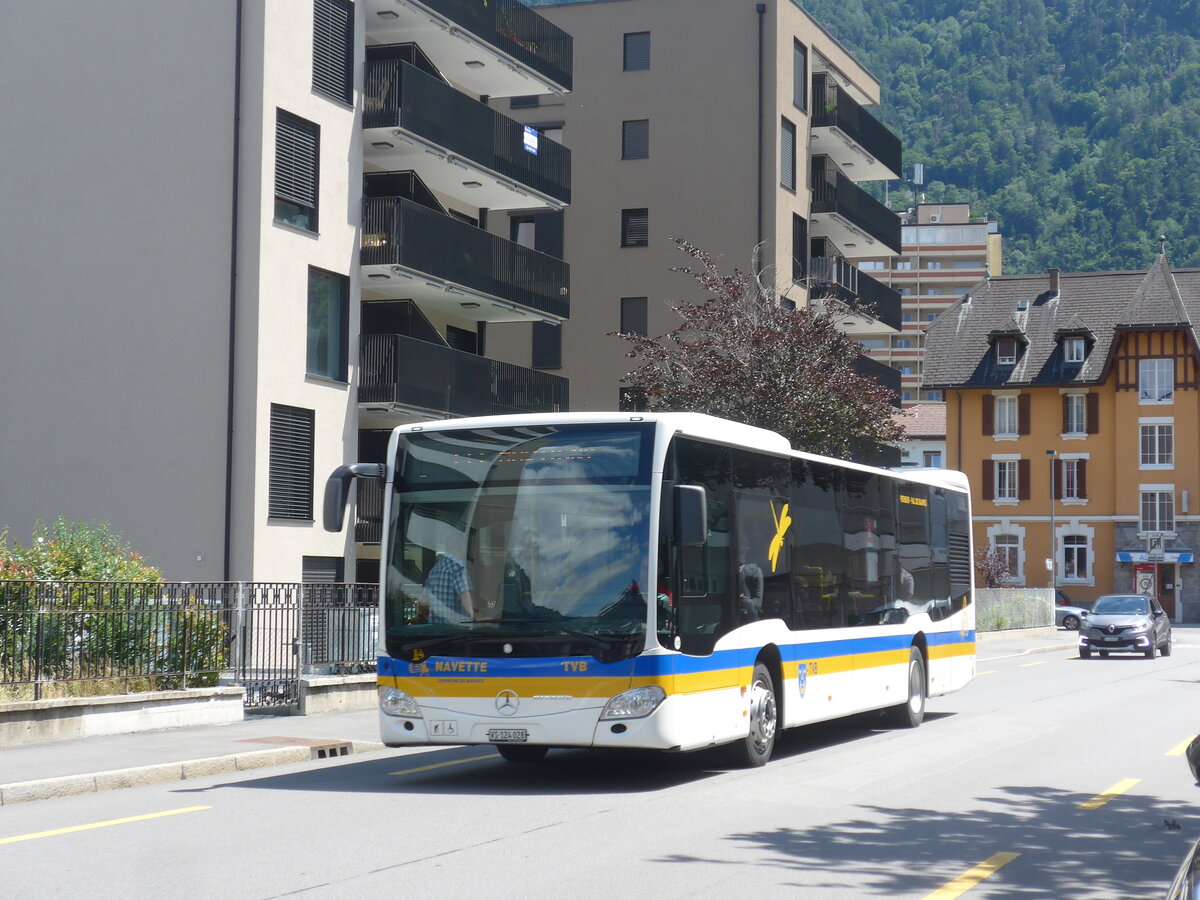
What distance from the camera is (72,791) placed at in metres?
12.9

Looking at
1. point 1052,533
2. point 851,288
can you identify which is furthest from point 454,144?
point 1052,533

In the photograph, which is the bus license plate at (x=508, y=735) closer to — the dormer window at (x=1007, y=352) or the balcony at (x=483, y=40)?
the balcony at (x=483, y=40)

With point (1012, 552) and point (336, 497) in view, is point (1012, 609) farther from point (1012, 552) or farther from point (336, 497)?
point (336, 497)

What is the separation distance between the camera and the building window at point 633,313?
47.9 m

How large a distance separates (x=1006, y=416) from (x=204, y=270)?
199 feet

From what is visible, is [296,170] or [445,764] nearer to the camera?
[445,764]

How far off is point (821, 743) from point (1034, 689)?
423 inches

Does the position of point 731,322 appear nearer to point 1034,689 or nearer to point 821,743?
point 1034,689

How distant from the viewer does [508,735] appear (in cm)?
1274

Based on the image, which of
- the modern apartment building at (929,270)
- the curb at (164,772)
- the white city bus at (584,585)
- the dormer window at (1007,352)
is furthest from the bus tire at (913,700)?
the modern apartment building at (929,270)

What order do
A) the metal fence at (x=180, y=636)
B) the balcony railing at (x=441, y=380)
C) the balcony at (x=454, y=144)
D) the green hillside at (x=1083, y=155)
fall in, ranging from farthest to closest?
1. the green hillside at (x=1083, y=155)
2. the balcony at (x=454, y=144)
3. the balcony railing at (x=441, y=380)
4. the metal fence at (x=180, y=636)

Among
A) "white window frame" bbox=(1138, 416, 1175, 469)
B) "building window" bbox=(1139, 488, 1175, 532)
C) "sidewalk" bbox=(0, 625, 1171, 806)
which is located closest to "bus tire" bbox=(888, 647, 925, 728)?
"sidewalk" bbox=(0, 625, 1171, 806)

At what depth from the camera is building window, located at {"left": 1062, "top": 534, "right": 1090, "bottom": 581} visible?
262 feet

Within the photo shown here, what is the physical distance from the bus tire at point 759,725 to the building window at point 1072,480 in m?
69.0
